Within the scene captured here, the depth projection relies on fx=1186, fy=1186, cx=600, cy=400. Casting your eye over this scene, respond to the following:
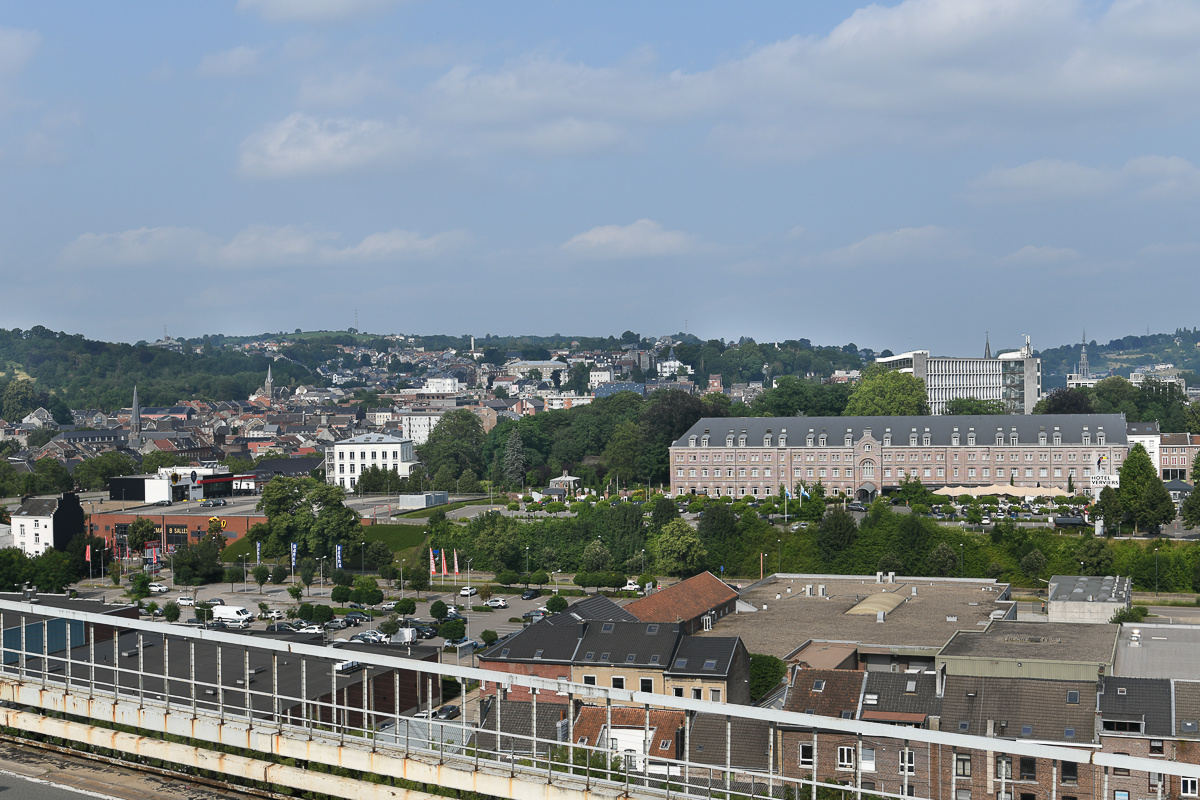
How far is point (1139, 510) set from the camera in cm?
5609

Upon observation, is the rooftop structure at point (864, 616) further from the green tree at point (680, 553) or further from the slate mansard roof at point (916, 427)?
the slate mansard roof at point (916, 427)

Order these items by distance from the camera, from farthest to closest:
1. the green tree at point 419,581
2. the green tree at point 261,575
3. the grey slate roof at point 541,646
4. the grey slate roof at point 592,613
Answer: the green tree at point 261,575
the green tree at point 419,581
the grey slate roof at point 592,613
the grey slate roof at point 541,646

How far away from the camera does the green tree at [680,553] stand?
5744 cm

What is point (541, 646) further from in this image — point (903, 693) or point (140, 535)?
point (140, 535)

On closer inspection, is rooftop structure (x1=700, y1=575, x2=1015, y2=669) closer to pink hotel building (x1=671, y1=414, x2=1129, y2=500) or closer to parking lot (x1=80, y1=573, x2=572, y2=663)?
parking lot (x1=80, y1=573, x2=572, y2=663)

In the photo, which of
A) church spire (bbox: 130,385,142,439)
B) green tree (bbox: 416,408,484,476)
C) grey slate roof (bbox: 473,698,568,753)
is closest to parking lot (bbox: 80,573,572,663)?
grey slate roof (bbox: 473,698,568,753)

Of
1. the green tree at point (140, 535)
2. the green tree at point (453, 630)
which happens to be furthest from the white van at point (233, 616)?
the green tree at point (140, 535)

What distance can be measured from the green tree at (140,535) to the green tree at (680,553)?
31.7 meters

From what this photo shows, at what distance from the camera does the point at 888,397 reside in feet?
307

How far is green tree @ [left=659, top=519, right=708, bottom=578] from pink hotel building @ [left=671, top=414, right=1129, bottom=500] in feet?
58.9

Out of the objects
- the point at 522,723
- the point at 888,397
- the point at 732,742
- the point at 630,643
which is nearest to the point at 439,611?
the point at 630,643

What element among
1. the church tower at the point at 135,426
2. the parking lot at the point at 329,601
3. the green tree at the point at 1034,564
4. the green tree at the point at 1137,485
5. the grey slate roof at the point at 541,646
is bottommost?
the parking lot at the point at 329,601

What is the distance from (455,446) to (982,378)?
198 ft

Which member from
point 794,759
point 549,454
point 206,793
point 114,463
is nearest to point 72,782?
point 206,793
